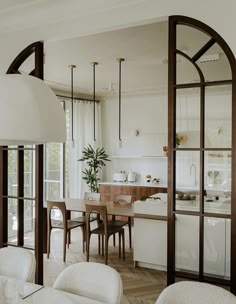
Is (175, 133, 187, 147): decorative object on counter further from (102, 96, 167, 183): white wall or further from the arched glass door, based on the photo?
(102, 96, 167, 183): white wall

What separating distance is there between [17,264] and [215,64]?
7.06 ft

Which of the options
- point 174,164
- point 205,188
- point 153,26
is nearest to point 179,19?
point 153,26

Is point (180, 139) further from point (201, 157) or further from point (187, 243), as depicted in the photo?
point (187, 243)

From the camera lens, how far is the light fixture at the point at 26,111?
1328 mm

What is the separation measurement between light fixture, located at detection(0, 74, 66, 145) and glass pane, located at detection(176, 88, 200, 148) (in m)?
1.48

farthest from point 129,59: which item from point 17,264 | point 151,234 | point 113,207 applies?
point 17,264

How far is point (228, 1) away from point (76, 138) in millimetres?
5059

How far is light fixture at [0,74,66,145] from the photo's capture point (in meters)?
1.33

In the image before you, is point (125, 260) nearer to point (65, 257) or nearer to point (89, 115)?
point (65, 257)

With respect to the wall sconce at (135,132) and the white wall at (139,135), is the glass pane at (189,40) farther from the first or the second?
the wall sconce at (135,132)

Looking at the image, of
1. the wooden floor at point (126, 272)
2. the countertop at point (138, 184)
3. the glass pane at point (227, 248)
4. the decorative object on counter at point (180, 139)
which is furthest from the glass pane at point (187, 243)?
the countertop at point (138, 184)

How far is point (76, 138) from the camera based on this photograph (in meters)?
7.10

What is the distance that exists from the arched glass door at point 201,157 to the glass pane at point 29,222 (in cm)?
159

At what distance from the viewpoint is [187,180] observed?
2.65 meters
